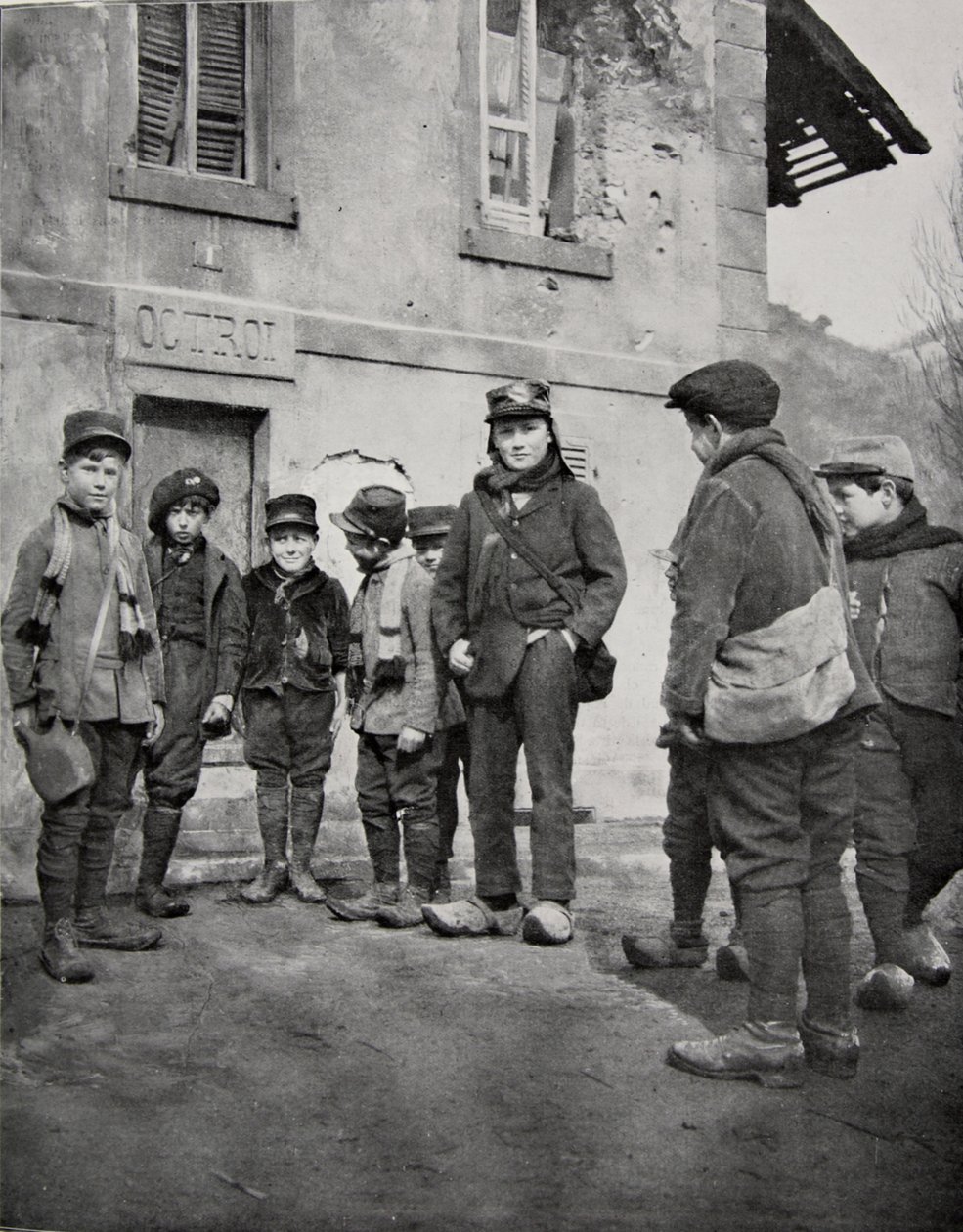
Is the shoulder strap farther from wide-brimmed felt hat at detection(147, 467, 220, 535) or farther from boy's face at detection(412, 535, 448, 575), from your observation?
wide-brimmed felt hat at detection(147, 467, 220, 535)

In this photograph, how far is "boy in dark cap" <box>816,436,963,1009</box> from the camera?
→ 357 centimetres

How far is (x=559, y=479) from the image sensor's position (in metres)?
4.12

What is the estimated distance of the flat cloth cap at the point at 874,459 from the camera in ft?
12.1

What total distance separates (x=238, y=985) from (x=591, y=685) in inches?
57.3

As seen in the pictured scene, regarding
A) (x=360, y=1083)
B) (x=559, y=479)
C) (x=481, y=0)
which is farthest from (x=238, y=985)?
(x=481, y=0)

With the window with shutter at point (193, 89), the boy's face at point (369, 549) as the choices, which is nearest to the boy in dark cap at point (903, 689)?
the boy's face at point (369, 549)

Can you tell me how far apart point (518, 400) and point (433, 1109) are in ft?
7.18

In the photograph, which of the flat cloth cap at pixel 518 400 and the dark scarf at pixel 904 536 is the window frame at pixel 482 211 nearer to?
the flat cloth cap at pixel 518 400

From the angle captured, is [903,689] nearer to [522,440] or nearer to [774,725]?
[774,725]

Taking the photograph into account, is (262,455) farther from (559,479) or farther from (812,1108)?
(812,1108)

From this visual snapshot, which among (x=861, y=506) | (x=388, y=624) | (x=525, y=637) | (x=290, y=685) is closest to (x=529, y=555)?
(x=525, y=637)

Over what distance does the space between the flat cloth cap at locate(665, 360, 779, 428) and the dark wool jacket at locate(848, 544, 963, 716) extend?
84 centimetres

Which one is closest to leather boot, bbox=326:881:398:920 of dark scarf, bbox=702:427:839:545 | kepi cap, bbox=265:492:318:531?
kepi cap, bbox=265:492:318:531

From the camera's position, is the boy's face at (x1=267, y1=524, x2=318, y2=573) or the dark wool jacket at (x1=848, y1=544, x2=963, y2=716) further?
the boy's face at (x1=267, y1=524, x2=318, y2=573)
